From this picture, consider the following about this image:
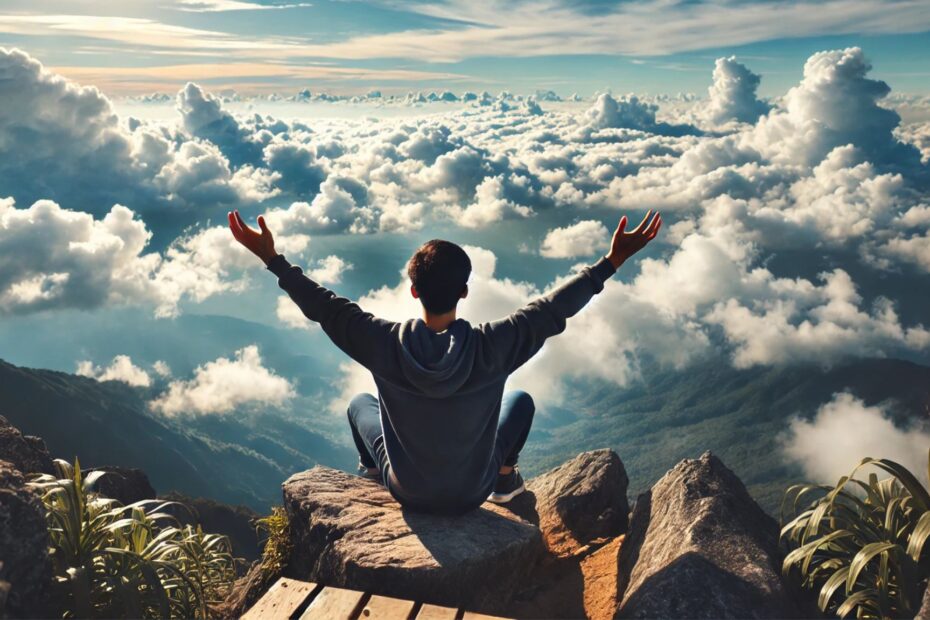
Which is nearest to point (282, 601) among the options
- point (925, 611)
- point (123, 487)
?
point (925, 611)

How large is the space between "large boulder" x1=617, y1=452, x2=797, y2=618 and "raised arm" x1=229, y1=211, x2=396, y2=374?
3754 millimetres

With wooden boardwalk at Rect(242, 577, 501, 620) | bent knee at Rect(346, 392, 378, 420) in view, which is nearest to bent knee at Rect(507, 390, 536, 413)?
bent knee at Rect(346, 392, 378, 420)

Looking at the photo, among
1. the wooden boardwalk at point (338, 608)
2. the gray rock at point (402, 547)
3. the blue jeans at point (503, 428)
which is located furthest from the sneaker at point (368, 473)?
the wooden boardwalk at point (338, 608)

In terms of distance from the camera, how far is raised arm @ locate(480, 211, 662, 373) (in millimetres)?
6477

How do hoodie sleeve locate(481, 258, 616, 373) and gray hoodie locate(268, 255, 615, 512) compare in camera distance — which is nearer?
gray hoodie locate(268, 255, 615, 512)

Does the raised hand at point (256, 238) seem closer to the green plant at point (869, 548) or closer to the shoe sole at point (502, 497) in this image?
the shoe sole at point (502, 497)

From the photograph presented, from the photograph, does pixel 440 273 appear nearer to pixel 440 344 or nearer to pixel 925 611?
pixel 440 344

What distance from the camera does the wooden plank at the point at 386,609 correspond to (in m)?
5.67

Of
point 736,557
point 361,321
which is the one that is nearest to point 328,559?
point 361,321

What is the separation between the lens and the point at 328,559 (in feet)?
23.6

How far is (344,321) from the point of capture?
6.49 m

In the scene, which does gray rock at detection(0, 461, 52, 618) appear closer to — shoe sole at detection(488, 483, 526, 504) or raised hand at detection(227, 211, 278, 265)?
raised hand at detection(227, 211, 278, 265)

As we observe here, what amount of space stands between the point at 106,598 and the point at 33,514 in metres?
1.28

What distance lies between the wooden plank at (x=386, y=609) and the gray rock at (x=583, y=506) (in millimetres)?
4546
